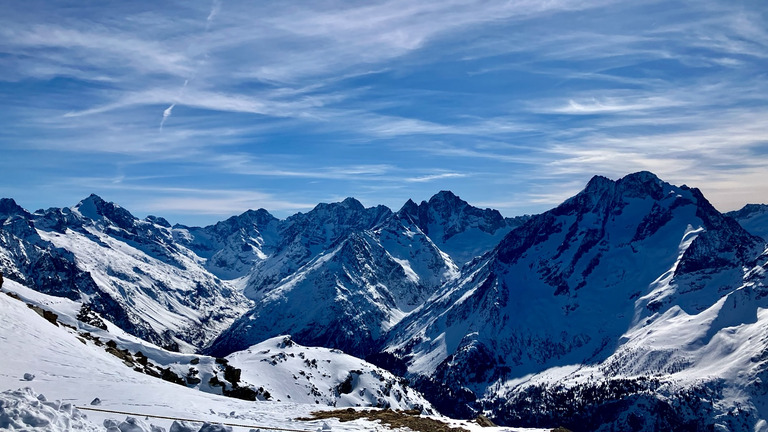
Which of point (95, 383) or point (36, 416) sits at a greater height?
point (36, 416)

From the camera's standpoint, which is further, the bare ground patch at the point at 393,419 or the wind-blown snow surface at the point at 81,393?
the bare ground patch at the point at 393,419

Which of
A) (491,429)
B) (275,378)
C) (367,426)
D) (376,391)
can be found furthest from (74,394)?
(376,391)

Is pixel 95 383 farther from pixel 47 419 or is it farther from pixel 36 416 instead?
pixel 36 416

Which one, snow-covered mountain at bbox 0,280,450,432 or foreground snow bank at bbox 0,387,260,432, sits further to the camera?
snow-covered mountain at bbox 0,280,450,432

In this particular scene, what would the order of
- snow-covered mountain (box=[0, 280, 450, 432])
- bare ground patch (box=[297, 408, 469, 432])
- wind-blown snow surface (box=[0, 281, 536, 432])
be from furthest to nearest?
bare ground patch (box=[297, 408, 469, 432]), snow-covered mountain (box=[0, 280, 450, 432]), wind-blown snow surface (box=[0, 281, 536, 432])

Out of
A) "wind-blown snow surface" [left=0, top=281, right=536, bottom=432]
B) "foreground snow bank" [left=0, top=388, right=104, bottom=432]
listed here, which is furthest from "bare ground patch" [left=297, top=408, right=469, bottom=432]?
"foreground snow bank" [left=0, top=388, right=104, bottom=432]

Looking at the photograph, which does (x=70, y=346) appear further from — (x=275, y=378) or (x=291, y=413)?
(x=275, y=378)

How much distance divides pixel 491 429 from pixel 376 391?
15368 centimetres

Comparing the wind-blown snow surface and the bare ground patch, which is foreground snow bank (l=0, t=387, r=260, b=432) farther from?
the bare ground patch

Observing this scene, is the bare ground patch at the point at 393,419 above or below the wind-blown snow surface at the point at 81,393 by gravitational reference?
below

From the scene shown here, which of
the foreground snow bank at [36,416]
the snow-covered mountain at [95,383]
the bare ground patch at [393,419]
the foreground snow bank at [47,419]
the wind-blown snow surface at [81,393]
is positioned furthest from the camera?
the bare ground patch at [393,419]

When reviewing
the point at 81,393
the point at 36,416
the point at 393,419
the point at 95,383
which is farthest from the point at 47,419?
the point at 393,419

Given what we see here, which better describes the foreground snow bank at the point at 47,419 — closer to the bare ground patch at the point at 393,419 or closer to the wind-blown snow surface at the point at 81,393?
the wind-blown snow surface at the point at 81,393

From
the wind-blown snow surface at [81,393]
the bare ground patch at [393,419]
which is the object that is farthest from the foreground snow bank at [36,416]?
the bare ground patch at [393,419]
